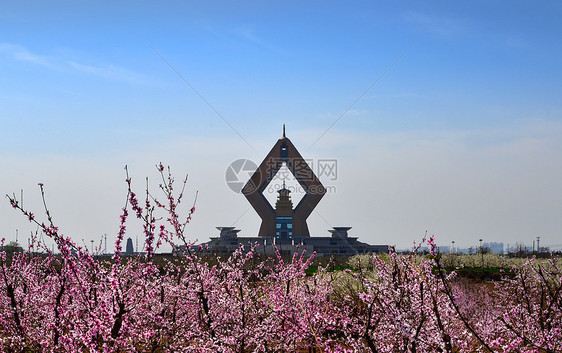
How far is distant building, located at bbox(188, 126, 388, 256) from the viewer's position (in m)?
48.6

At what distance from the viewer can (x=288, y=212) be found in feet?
168

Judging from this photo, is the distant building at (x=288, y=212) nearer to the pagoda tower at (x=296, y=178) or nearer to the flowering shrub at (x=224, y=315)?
the pagoda tower at (x=296, y=178)

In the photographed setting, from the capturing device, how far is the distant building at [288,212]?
159 ft

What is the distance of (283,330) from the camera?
5836mm

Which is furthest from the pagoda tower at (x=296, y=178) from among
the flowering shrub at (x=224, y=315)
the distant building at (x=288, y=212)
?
the flowering shrub at (x=224, y=315)

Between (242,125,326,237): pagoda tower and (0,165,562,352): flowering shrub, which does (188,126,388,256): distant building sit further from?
(0,165,562,352): flowering shrub

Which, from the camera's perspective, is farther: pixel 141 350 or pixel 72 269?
pixel 141 350

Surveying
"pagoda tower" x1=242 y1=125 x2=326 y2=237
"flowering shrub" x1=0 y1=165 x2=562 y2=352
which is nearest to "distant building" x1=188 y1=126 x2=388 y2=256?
"pagoda tower" x1=242 y1=125 x2=326 y2=237

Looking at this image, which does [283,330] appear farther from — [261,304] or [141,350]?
[141,350]

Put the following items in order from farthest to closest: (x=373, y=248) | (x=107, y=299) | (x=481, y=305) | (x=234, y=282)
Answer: (x=373, y=248), (x=481, y=305), (x=234, y=282), (x=107, y=299)

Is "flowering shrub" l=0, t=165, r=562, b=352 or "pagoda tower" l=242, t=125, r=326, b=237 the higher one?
"pagoda tower" l=242, t=125, r=326, b=237

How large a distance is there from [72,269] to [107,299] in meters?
0.41

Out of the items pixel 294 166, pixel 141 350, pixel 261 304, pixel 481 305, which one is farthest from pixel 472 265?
pixel 141 350

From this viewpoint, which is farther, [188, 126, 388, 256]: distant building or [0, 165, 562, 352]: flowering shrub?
[188, 126, 388, 256]: distant building
